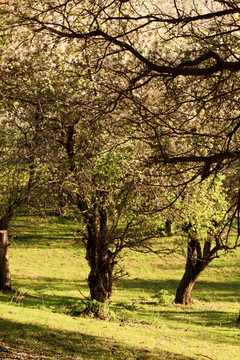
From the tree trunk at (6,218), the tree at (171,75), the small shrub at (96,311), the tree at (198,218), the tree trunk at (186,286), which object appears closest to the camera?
the tree at (171,75)

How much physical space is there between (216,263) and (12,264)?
1433 cm

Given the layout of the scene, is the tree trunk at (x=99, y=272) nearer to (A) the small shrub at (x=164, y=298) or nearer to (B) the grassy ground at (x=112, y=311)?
(B) the grassy ground at (x=112, y=311)

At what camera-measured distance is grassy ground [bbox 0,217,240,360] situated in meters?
8.81

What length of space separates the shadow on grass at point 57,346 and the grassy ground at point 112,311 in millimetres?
19

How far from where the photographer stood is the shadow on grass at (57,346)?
24.9 feet

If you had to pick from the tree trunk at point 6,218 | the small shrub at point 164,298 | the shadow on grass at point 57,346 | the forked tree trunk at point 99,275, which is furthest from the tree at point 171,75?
the small shrub at point 164,298

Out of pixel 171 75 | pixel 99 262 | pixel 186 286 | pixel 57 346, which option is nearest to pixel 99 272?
pixel 99 262

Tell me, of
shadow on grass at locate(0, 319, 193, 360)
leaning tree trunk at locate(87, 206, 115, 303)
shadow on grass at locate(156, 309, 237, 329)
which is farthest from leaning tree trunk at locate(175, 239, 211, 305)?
shadow on grass at locate(0, 319, 193, 360)

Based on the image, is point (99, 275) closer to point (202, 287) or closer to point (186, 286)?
point (186, 286)

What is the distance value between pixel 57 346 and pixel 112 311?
615 centimetres

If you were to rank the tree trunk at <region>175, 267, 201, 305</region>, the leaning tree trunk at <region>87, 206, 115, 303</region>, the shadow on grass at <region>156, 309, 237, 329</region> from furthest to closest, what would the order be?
the tree trunk at <region>175, 267, 201, 305</region> < the shadow on grass at <region>156, 309, 237, 329</region> < the leaning tree trunk at <region>87, 206, 115, 303</region>

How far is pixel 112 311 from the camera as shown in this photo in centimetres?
1435

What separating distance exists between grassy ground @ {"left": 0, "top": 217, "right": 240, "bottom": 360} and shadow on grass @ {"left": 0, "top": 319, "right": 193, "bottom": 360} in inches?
0.7

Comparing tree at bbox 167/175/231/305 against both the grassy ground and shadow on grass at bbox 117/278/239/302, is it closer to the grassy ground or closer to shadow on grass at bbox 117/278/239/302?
the grassy ground
